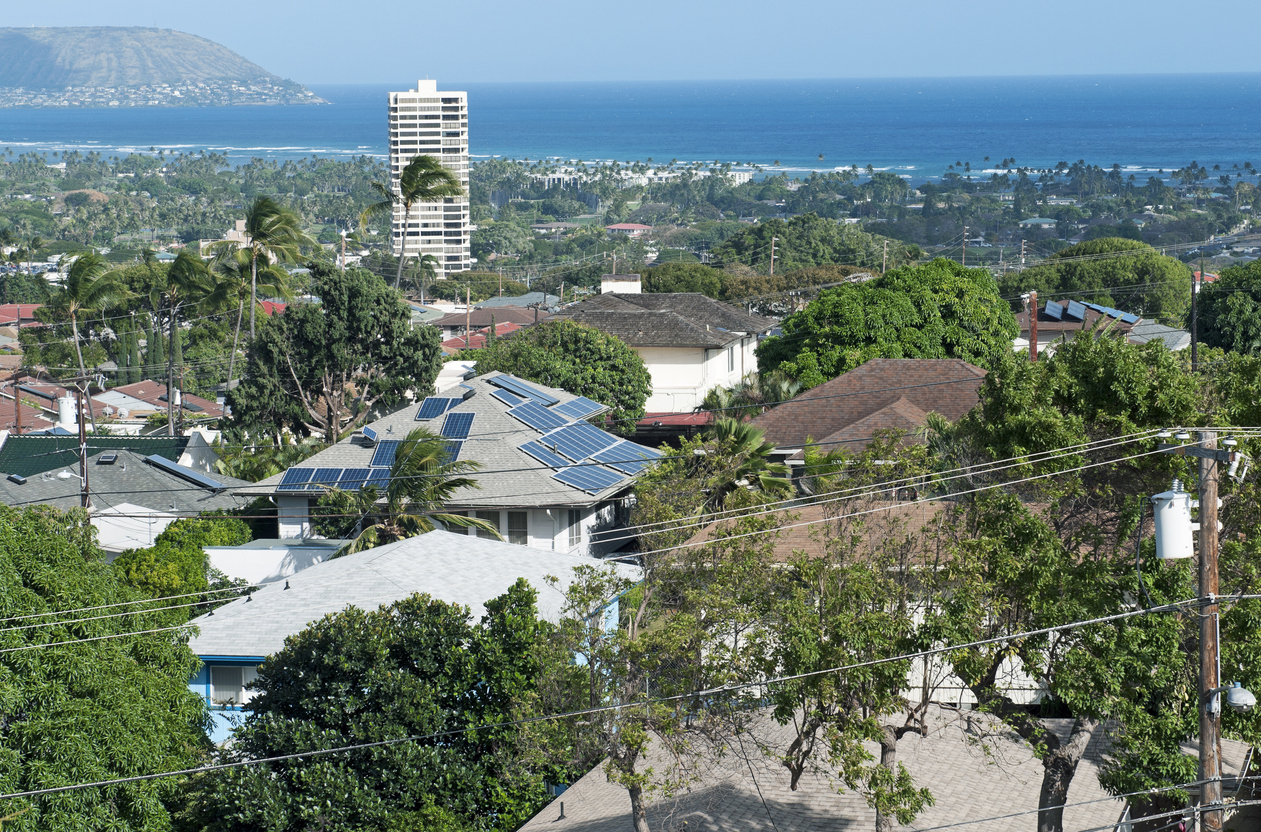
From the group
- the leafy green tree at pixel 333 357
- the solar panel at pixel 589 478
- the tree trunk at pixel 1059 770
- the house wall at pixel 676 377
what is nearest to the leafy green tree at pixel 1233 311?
the house wall at pixel 676 377

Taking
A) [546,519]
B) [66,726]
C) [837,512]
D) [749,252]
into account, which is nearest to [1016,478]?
[837,512]

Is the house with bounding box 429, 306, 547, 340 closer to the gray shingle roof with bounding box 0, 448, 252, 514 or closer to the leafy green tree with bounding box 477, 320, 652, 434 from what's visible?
the leafy green tree with bounding box 477, 320, 652, 434

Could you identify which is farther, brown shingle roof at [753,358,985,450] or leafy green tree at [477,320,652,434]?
leafy green tree at [477,320,652,434]

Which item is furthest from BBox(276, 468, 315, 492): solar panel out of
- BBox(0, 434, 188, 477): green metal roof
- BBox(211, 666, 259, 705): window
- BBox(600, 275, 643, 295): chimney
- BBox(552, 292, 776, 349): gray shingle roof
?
BBox(600, 275, 643, 295): chimney

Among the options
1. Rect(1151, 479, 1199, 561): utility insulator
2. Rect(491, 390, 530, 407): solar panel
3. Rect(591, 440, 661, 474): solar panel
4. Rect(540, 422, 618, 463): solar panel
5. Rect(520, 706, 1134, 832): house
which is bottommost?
Rect(520, 706, 1134, 832): house

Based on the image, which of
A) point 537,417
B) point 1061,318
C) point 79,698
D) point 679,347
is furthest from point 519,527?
point 1061,318

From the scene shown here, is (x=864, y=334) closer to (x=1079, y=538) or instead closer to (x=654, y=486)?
(x=654, y=486)

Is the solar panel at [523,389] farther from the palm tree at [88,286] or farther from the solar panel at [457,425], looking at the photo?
the palm tree at [88,286]
